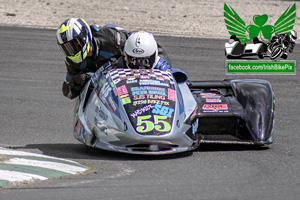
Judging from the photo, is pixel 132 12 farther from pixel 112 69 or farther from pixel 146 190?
pixel 146 190

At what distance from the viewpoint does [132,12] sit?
68.9ft

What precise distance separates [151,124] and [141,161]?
1.27 ft

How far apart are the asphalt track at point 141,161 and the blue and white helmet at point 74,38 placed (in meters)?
1.07

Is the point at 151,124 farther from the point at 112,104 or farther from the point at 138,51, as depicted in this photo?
the point at 138,51

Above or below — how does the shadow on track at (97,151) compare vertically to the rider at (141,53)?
below

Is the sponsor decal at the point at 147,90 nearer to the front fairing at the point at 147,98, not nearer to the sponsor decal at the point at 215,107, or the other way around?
the front fairing at the point at 147,98

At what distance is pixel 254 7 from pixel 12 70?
892 centimetres

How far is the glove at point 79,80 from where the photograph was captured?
27.9 ft

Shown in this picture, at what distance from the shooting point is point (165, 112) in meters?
7.51

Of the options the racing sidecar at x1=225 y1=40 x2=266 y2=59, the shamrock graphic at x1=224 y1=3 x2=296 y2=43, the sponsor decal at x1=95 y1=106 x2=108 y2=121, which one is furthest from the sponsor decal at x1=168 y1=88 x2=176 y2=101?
the shamrock graphic at x1=224 y1=3 x2=296 y2=43

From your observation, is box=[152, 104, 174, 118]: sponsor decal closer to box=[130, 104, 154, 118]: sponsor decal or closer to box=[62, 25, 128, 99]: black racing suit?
box=[130, 104, 154, 118]: sponsor decal

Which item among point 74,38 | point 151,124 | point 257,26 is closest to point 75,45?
point 74,38

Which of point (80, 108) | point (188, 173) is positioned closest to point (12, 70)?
point (80, 108)

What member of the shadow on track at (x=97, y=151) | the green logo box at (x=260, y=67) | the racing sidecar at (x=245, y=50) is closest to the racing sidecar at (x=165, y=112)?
the shadow on track at (x=97, y=151)
